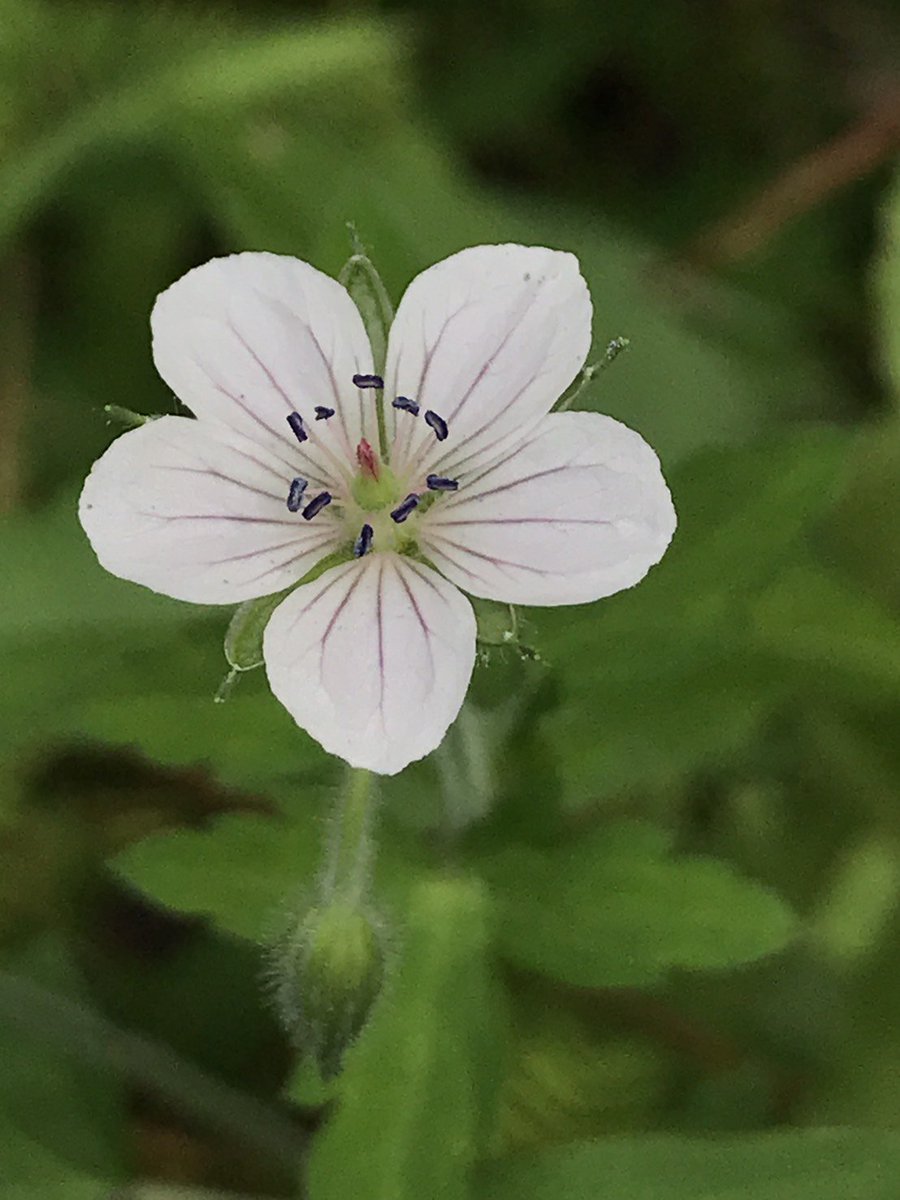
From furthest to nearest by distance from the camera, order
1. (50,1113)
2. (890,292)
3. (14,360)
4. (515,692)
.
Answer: (14,360) → (890,292) → (50,1113) → (515,692)

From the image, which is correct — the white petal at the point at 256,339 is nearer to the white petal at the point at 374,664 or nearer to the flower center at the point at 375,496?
Answer: the flower center at the point at 375,496

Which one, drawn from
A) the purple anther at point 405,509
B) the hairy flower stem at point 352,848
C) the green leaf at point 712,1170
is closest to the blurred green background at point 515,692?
the green leaf at point 712,1170

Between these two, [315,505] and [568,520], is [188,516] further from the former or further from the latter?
[568,520]

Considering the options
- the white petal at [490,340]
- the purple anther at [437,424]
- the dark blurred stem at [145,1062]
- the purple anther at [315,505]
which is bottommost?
the dark blurred stem at [145,1062]

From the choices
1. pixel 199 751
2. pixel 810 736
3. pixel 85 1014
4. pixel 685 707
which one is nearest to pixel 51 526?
pixel 199 751

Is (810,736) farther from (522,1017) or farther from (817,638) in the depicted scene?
(522,1017)

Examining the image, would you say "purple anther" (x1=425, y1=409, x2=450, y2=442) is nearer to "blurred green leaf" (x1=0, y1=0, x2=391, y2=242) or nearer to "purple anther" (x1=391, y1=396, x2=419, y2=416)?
"purple anther" (x1=391, y1=396, x2=419, y2=416)

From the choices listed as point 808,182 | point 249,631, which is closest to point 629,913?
point 249,631
